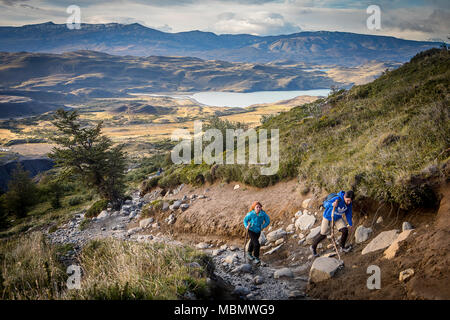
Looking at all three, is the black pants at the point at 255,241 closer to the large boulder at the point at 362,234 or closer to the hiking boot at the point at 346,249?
the hiking boot at the point at 346,249

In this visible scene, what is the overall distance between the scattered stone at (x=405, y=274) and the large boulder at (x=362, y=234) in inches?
90.5

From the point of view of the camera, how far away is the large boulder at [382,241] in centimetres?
654

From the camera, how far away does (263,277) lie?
731 cm

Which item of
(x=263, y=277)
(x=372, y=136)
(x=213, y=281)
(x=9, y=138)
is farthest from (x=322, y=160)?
(x=9, y=138)

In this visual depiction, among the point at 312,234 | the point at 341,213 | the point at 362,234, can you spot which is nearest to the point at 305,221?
the point at 312,234

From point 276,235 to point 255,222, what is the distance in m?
1.95

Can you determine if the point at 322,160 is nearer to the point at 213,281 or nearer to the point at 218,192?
the point at 218,192

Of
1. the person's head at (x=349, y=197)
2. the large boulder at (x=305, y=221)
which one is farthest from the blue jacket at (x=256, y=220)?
the person's head at (x=349, y=197)

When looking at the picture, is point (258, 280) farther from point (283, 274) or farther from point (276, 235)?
point (276, 235)

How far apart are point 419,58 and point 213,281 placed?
78.3 ft

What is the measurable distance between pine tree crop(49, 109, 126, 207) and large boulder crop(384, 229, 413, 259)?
1722cm

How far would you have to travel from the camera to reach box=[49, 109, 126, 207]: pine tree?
18.0m

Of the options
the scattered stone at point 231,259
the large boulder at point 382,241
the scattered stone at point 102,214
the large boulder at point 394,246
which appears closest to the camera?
the large boulder at point 394,246

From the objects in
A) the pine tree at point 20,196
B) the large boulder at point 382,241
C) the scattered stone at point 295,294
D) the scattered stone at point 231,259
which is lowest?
the pine tree at point 20,196
